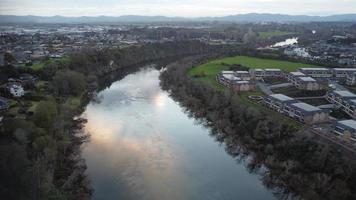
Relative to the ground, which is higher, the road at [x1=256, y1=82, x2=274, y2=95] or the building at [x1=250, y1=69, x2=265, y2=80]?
the building at [x1=250, y1=69, x2=265, y2=80]

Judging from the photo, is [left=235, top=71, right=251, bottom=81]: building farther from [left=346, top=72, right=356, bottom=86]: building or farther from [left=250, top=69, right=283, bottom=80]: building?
[left=346, top=72, right=356, bottom=86]: building

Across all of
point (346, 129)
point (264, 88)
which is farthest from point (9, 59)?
point (346, 129)

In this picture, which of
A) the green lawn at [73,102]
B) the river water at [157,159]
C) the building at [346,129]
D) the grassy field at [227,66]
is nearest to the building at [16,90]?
the green lawn at [73,102]

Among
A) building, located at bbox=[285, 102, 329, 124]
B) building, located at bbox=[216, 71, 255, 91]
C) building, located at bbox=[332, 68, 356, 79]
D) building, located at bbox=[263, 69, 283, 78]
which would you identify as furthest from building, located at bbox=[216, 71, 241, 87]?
building, located at bbox=[332, 68, 356, 79]

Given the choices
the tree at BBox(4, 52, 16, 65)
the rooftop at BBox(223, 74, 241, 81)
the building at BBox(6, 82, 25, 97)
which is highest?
the tree at BBox(4, 52, 16, 65)

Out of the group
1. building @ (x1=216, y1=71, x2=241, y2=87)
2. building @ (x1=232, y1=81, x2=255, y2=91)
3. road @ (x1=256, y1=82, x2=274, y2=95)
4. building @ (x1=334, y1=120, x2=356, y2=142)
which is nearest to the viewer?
building @ (x1=334, y1=120, x2=356, y2=142)

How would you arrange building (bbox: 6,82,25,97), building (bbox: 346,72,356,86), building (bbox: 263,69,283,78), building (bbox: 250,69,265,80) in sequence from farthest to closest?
building (bbox: 263,69,283,78)
building (bbox: 250,69,265,80)
building (bbox: 346,72,356,86)
building (bbox: 6,82,25,97)

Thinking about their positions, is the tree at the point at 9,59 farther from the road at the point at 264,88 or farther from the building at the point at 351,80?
the building at the point at 351,80
